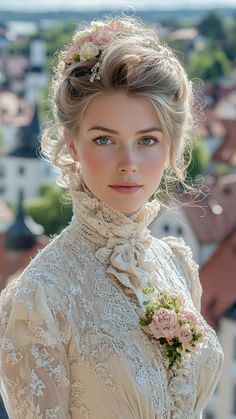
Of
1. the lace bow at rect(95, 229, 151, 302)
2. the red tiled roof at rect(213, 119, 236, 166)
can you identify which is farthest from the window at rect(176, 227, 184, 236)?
the red tiled roof at rect(213, 119, 236, 166)

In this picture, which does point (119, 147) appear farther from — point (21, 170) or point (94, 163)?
point (21, 170)

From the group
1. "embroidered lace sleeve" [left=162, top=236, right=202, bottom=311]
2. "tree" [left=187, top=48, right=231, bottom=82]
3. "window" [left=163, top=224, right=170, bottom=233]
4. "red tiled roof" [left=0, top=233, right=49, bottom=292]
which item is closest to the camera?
"embroidered lace sleeve" [left=162, top=236, right=202, bottom=311]

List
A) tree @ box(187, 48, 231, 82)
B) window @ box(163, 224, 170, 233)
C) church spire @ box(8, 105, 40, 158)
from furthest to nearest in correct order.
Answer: tree @ box(187, 48, 231, 82)
church spire @ box(8, 105, 40, 158)
window @ box(163, 224, 170, 233)

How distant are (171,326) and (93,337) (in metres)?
0.15

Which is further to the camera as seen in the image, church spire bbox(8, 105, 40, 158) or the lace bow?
church spire bbox(8, 105, 40, 158)

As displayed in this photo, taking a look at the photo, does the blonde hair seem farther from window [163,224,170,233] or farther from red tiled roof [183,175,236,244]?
window [163,224,170,233]

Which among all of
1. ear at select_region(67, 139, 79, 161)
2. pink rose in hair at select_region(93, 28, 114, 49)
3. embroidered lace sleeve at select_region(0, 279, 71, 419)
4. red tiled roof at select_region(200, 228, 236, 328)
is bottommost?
red tiled roof at select_region(200, 228, 236, 328)

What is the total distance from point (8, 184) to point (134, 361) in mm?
37163

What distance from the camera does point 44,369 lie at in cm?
183

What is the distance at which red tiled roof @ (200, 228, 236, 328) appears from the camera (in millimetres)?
17188

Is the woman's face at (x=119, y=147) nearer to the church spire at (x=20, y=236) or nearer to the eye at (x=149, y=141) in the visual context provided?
the eye at (x=149, y=141)

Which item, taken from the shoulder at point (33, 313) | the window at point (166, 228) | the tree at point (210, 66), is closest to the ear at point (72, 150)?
the shoulder at point (33, 313)

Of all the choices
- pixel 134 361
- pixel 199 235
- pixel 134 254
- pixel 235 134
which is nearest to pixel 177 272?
pixel 134 254

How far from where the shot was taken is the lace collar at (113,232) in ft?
6.50
